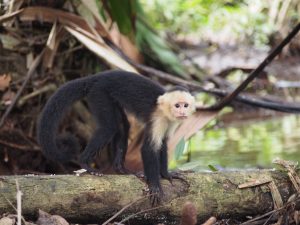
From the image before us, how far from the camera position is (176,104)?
3549mm

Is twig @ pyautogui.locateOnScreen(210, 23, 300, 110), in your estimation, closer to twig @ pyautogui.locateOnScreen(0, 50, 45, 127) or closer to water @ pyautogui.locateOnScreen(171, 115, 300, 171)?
water @ pyautogui.locateOnScreen(171, 115, 300, 171)

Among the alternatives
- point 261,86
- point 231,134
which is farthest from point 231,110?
point 231,134

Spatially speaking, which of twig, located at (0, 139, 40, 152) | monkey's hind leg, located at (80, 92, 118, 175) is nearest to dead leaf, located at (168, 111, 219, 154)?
monkey's hind leg, located at (80, 92, 118, 175)

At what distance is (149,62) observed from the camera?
623cm

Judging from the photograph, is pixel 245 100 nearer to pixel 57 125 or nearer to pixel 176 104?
pixel 176 104

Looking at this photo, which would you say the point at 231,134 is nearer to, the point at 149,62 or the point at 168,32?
the point at 149,62

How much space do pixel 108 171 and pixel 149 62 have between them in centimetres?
199

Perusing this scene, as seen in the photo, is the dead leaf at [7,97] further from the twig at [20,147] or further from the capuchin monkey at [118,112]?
the capuchin monkey at [118,112]

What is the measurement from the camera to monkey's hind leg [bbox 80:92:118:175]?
3676mm

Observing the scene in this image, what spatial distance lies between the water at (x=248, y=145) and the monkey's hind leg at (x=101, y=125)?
3.52 ft

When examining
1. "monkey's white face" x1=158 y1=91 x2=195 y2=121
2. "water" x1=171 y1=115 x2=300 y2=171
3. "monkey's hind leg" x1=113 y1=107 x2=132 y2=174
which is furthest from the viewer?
"water" x1=171 y1=115 x2=300 y2=171

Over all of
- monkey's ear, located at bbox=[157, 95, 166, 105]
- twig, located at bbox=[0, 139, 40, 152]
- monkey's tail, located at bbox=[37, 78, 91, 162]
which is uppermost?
monkey's ear, located at bbox=[157, 95, 166, 105]

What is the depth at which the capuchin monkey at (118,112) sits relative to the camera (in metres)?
3.57

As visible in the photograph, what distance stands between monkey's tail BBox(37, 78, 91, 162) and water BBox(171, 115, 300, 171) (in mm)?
1228
